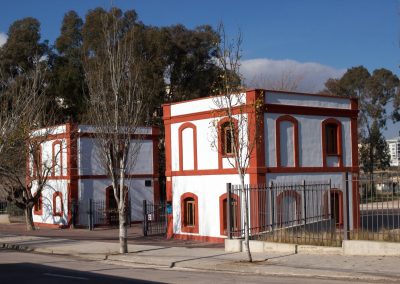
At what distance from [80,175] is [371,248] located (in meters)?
23.7

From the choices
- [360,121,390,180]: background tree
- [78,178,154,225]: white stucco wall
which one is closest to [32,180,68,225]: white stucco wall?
[78,178,154,225]: white stucco wall

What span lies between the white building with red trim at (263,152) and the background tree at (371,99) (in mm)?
40348

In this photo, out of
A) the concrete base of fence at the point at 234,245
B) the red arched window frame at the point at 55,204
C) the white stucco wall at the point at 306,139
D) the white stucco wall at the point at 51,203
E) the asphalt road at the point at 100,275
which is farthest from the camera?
the red arched window frame at the point at 55,204

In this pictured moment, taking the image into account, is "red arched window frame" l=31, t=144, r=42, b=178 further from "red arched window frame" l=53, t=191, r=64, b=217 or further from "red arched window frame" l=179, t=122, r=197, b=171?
"red arched window frame" l=179, t=122, r=197, b=171

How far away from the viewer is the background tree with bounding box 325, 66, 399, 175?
68.1 meters

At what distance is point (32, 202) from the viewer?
Answer: 34719 millimetres

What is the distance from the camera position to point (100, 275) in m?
15.6

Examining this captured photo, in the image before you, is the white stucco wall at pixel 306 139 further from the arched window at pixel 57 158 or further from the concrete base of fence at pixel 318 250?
the arched window at pixel 57 158

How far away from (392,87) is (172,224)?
154ft

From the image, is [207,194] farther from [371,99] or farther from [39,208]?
[371,99]

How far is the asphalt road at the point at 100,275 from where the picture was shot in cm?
1429

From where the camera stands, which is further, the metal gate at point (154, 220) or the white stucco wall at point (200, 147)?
the metal gate at point (154, 220)

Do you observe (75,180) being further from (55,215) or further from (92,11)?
(92,11)

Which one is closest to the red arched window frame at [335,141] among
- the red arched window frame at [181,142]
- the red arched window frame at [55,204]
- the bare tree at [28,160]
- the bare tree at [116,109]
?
the red arched window frame at [181,142]
